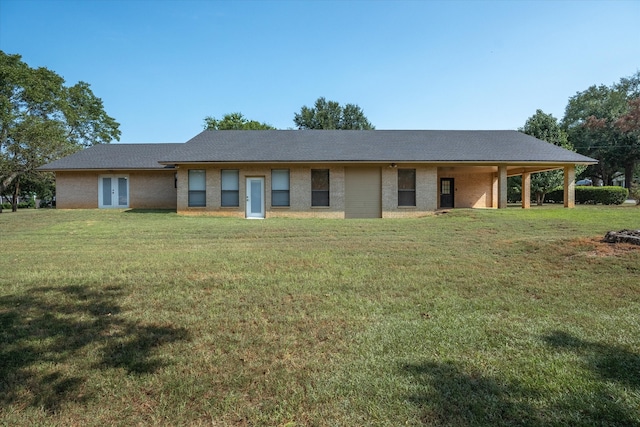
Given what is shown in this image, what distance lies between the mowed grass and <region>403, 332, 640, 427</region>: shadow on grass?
1 centimetres

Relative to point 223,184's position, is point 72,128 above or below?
above

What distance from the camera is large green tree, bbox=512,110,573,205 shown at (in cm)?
2536

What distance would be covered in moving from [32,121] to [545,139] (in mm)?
38115

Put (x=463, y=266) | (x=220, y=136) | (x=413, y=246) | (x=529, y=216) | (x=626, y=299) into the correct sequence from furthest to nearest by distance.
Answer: (x=220, y=136)
(x=529, y=216)
(x=413, y=246)
(x=463, y=266)
(x=626, y=299)

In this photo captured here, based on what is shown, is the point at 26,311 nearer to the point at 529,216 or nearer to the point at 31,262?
the point at 31,262

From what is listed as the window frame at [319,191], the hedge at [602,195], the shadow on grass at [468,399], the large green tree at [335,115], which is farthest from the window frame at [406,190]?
the large green tree at [335,115]

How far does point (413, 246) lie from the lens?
358 inches

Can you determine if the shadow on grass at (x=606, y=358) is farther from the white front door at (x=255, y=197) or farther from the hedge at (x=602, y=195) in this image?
the hedge at (x=602, y=195)

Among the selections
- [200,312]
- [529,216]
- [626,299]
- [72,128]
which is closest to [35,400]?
[200,312]

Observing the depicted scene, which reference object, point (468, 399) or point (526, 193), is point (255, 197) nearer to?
point (526, 193)

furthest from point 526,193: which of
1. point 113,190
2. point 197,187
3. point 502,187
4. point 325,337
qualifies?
point 113,190

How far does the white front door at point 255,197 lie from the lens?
18844mm

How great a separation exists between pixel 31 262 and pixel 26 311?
3557 millimetres

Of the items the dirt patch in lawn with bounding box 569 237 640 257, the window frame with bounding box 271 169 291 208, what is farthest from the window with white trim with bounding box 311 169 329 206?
the dirt patch in lawn with bounding box 569 237 640 257
